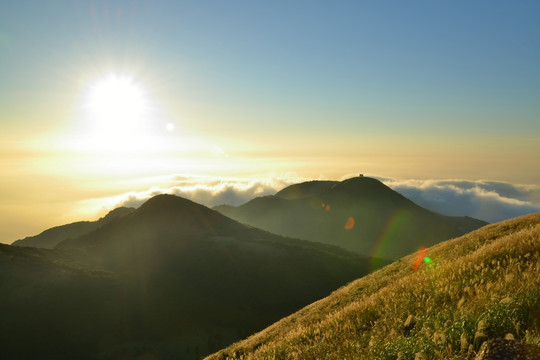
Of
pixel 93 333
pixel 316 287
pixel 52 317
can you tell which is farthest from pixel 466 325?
pixel 316 287

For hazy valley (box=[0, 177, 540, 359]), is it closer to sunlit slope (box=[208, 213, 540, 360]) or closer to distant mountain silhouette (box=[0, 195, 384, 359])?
sunlit slope (box=[208, 213, 540, 360])

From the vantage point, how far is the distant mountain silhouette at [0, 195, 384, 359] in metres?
53.5

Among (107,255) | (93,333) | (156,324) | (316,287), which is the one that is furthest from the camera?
(107,255)

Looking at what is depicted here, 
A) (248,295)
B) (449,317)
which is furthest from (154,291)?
(449,317)

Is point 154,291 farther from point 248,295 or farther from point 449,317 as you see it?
point 449,317

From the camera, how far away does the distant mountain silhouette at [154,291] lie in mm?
53531

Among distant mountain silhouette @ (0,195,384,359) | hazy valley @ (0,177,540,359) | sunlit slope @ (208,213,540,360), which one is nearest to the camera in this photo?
sunlit slope @ (208,213,540,360)

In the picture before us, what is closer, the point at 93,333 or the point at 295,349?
the point at 295,349

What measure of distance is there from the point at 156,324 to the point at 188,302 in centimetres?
1295

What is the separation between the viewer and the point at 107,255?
10569cm

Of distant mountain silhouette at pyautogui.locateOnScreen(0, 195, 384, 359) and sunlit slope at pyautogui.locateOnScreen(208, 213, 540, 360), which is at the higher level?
sunlit slope at pyautogui.locateOnScreen(208, 213, 540, 360)

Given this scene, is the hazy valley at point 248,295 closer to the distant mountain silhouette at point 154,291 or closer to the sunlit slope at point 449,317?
the sunlit slope at point 449,317

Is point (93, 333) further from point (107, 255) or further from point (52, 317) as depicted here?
point (107, 255)

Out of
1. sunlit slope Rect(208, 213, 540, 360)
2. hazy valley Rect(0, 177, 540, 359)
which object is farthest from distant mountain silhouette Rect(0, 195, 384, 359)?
sunlit slope Rect(208, 213, 540, 360)
